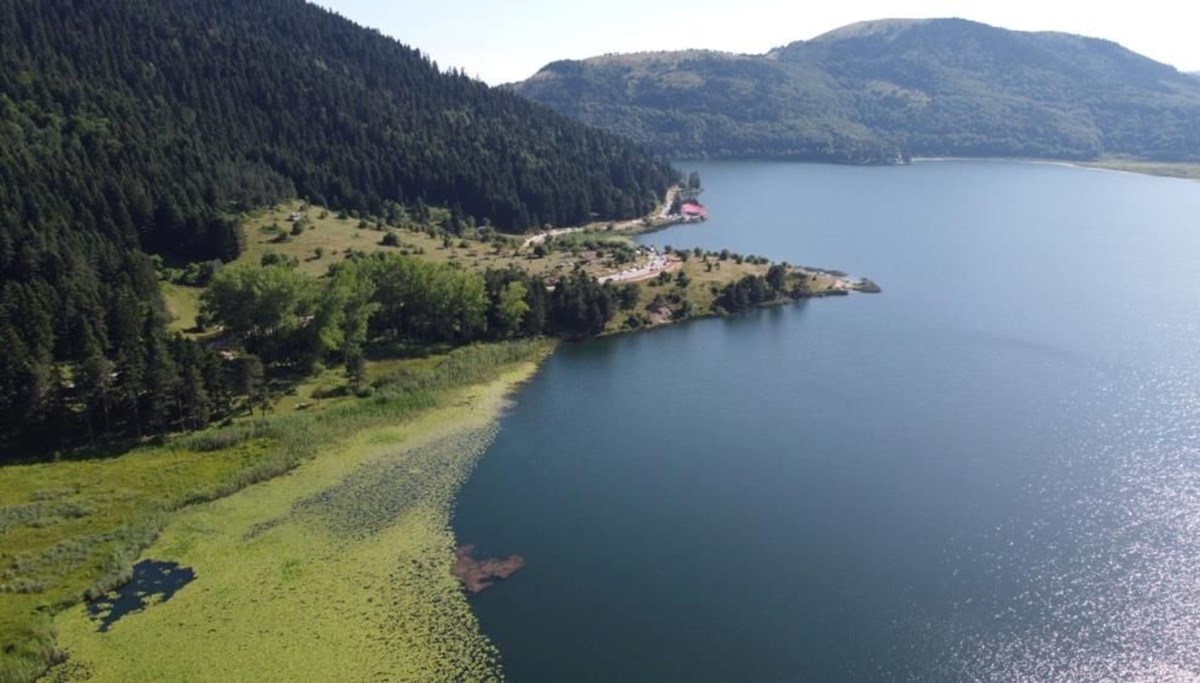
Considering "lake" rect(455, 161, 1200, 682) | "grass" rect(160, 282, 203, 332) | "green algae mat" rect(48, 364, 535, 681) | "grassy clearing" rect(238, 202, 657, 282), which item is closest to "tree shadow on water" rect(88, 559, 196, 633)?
"green algae mat" rect(48, 364, 535, 681)

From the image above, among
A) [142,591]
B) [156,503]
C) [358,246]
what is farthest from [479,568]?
[358,246]

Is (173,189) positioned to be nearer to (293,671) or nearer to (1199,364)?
(293,671)

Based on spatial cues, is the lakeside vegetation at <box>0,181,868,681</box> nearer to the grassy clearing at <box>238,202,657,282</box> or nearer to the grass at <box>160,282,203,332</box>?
the grass at <box>160,282,203,332</box>

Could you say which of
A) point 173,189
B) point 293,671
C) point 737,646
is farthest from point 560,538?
point 173,189

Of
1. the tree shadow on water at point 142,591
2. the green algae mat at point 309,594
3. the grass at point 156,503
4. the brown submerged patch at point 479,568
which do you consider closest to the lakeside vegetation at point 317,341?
the grass at point 156,503

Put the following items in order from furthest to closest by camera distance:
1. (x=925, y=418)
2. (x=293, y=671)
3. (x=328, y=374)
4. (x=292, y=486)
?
(x=328, y=374) < (x=925, y=418) < (x=292, y=486) < (x=293, y=671)

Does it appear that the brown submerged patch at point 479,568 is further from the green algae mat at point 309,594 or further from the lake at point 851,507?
the lake at point 851,507

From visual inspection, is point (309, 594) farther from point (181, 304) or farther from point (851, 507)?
point (181, 304)
